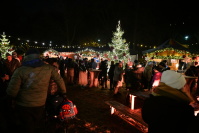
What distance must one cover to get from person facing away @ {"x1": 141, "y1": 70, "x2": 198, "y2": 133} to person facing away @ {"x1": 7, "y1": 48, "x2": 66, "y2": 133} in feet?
6.34

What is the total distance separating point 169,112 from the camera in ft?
5.85

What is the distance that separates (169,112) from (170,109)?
0.12ft

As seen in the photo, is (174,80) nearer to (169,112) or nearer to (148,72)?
(169,112)

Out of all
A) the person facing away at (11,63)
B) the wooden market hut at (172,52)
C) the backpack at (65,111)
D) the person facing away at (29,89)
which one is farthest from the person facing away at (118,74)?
the wooden market hut at (172,52)

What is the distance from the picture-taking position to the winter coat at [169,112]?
175 cm

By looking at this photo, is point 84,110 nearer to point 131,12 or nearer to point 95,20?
point 131,12

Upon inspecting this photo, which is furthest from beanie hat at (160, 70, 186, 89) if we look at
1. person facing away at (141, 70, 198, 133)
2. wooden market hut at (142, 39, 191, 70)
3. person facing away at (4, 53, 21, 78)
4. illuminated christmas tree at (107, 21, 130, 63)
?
illuminated christmas tree at (107, 21, 130, 63)

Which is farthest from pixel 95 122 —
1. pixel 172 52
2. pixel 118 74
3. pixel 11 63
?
pixel 172 52

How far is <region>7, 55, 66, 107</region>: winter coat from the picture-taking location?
2.67 m

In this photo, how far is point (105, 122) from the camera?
16.4 feet

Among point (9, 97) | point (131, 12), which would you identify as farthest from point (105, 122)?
point (131, 12)

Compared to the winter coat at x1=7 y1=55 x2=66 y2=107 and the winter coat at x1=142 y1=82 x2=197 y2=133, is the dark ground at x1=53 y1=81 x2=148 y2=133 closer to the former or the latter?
the winter coat at x1=7 y1=55 x2=66 y2=107

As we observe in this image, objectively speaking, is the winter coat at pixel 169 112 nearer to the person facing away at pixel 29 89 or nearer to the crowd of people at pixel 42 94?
the crowd of people at pixel 42 94

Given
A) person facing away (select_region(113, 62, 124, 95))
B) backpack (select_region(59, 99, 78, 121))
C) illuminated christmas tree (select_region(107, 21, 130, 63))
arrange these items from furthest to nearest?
illuminated christmas tree (select_region(107, 21, 130, 63)) → person facing away (select_region(113, 62, 124, 95)) → backpack (select_region(59, 99, 78, 121))
